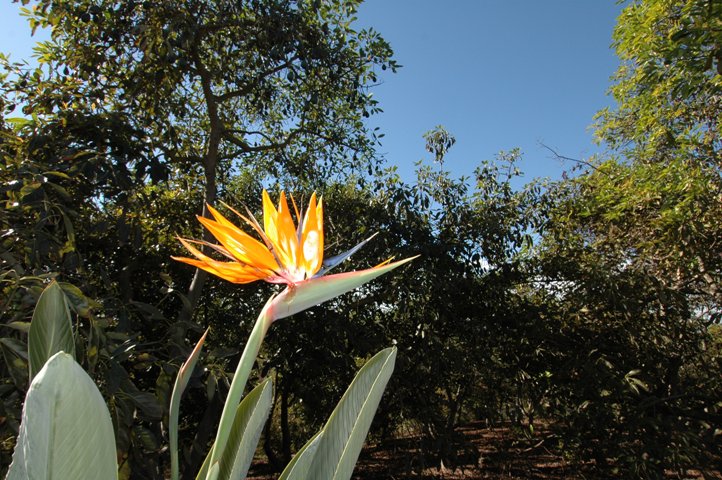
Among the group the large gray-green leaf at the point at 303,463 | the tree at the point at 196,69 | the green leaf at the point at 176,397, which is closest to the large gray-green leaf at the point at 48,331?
the green leaf at the point at 176,397

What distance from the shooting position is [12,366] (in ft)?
3.59

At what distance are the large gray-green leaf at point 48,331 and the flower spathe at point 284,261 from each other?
241 millimetres

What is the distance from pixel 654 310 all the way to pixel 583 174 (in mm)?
1860

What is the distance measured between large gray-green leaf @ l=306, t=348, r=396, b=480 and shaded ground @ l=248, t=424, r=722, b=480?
10.1ft

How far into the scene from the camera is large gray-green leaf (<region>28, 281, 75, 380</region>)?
1.99 feet

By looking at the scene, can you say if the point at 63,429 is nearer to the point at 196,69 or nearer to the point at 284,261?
the point at 284,261

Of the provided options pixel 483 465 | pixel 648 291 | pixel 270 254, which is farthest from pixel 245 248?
pixel 483 465

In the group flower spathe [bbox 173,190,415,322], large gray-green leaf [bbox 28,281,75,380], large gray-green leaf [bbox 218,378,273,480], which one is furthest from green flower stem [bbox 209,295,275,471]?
large gray-green leaf [bbox 28,281,75,380]

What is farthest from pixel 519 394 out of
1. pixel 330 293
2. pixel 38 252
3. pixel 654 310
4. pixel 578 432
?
pixel 330 293

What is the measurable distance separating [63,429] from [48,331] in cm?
27

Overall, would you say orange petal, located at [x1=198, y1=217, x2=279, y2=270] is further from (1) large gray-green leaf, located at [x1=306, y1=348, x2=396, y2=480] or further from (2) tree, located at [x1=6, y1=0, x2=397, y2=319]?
(2) tree, located at [x1=6, y1=0, x2=397, y2=319]

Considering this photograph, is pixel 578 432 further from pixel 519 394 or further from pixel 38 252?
pixel 38 252

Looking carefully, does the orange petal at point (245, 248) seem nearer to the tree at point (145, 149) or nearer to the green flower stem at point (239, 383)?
the green flower stem at point (239, 383)

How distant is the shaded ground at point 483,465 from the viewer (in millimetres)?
3602
